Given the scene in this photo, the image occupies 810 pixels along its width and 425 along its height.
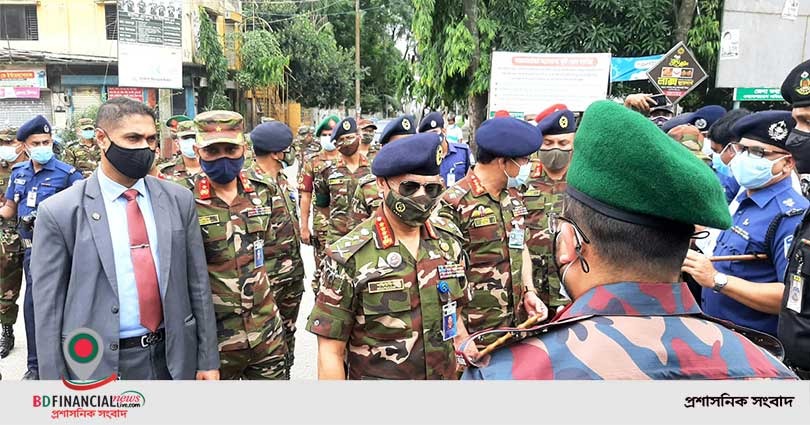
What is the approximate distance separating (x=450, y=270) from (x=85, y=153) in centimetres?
828

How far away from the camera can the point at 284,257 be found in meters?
4.26

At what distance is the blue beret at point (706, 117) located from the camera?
647 centimetres

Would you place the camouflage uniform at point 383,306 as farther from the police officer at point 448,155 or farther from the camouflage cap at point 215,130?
the police officer at point 448,155

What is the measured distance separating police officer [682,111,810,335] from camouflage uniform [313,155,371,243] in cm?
350

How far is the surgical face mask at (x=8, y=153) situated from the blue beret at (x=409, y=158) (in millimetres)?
5467

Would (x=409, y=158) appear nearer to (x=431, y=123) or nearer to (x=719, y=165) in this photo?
(x=719, y=165)

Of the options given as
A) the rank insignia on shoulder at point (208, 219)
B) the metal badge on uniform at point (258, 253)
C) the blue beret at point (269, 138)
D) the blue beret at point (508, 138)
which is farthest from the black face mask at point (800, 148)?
the blue beret at point (269, 138)

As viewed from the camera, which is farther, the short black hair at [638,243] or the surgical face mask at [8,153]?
the surgical face mask at [8,153]

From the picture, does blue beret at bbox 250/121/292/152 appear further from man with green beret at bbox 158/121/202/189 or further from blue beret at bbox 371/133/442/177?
blue beret at bbox 371/133/442/177

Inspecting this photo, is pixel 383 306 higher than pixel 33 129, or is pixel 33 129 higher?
pixel 33 129

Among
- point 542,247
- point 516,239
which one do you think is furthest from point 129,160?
point 542,247

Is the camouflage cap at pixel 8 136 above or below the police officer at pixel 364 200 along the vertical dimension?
above

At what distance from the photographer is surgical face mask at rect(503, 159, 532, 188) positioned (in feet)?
12.5

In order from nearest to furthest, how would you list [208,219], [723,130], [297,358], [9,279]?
[208,219]
[723,130]
[297,358]
[9,279]
